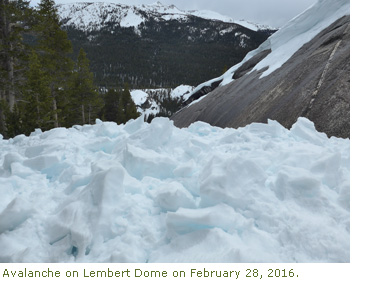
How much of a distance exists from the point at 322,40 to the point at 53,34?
744 inches

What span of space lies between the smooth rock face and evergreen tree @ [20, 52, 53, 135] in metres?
9.31

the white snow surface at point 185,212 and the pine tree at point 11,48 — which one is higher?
the pine tree at point 11,48

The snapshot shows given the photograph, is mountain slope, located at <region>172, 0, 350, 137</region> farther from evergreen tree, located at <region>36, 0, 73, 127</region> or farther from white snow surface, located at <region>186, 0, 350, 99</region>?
evergreen tree, located at <region>36, 0, 73, 127</region>

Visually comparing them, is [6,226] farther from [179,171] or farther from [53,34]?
[53,34]

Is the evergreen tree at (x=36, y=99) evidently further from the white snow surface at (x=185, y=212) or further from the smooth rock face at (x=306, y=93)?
the white snow surface at (x=185, y=212)

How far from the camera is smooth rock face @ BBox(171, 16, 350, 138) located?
21.7 ft

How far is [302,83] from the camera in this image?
8336mm

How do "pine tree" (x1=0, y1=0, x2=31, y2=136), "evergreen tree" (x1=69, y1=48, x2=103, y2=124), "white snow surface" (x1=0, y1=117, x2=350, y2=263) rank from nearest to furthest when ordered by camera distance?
1. "white snow surface" (x1=0, y1=117, x2=350, y2=263)
2. "pine tree" (x1=0, y1=0, x2=31, y2=136)
3. "evergreen tree" (x1=69, y1=48, x2=103, y2=124)

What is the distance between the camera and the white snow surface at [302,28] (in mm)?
11555

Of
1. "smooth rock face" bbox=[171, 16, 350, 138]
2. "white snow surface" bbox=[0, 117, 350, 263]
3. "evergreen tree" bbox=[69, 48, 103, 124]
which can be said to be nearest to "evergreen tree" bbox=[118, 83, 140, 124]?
"evergreen tree" bbox=[69, 48, 103, 124]

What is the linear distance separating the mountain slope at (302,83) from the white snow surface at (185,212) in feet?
9.26

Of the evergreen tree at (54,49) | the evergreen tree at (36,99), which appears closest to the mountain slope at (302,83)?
the evergreen tree at (36,99)

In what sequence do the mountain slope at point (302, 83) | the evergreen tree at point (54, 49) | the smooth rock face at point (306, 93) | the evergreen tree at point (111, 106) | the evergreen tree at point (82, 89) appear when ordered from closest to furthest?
the smooth rock face at point (306, 93), the mountain slope at point (302, 83), the evergreen tree at point (54, 49), the evergreen tree at point (82, 89), the evergreen tree at point (111, 106)
